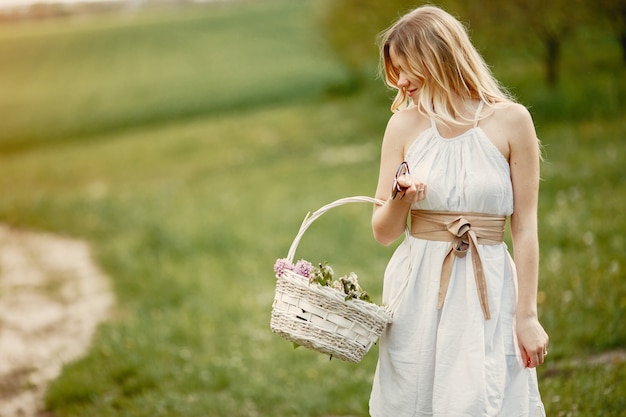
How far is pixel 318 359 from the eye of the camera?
642 centimetres

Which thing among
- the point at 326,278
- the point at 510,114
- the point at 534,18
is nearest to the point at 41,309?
the point at 326,278

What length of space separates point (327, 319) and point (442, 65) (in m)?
1.11

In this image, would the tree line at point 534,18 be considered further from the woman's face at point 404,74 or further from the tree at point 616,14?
the woman's face at point 404,74

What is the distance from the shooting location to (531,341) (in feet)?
9.38

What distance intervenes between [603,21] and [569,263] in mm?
7852

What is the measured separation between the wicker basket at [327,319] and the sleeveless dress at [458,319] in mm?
155

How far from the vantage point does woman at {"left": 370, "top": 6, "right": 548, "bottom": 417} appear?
2.87 m

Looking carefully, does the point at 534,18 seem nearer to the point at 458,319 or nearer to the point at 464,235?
the point at 464,235

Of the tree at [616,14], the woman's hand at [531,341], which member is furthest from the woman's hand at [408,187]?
the tree at [616,14]

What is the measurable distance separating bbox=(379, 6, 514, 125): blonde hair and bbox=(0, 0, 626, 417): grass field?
2.16m

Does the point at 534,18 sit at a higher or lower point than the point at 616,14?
higher

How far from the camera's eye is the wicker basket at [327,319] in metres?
2.91

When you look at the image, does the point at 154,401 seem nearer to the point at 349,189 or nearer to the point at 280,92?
the point at 349,189

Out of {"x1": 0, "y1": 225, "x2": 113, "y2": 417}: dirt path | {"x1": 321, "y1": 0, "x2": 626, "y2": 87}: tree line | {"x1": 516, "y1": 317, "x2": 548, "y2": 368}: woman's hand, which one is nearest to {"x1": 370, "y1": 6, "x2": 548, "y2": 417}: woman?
{"x1": 516, "y1": 317, "x2": 548, "y2": 368}: woman's hand
